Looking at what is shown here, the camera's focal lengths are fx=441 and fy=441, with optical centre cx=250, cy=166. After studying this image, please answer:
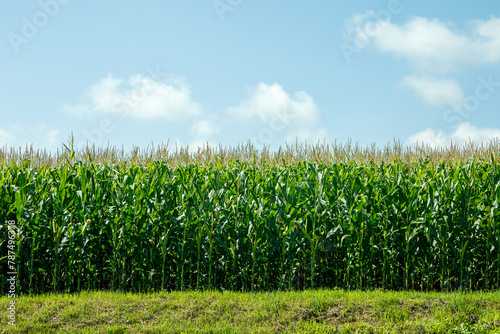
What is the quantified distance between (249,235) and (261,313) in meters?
1.57

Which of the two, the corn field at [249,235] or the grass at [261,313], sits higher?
the corn field at [249,235]

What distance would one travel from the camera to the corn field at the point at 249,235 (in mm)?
7680

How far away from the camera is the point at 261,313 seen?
6.28 m

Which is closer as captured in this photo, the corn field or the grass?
the grass

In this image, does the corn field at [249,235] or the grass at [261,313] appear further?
the corn field at [249,235]

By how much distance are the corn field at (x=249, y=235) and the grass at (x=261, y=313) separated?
871 millimetres

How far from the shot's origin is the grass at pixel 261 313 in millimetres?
6082

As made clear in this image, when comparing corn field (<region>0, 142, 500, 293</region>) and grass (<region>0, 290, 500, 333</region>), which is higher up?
corn field (<region>0, 142, 500, 293</region>)

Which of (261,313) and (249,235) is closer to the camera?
(261,313)

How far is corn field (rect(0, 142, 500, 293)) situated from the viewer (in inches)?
302

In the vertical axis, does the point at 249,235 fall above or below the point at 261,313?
above

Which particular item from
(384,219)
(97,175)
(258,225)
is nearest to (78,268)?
(97,175)

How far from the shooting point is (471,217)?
26.8 feet

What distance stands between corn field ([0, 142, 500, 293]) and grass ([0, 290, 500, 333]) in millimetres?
871
